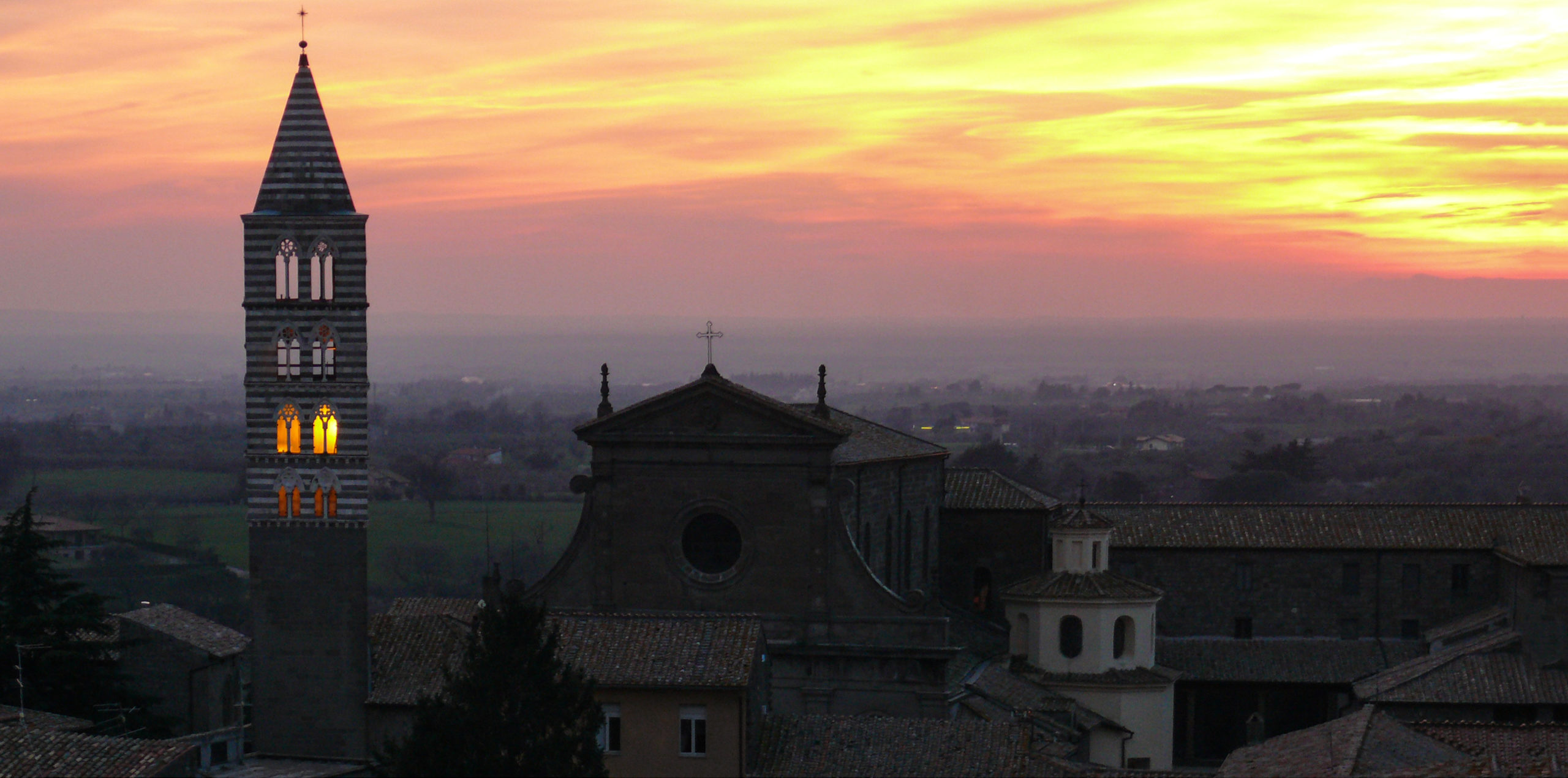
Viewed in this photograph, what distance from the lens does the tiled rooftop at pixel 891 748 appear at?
3138 cm

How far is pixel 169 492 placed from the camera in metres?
119

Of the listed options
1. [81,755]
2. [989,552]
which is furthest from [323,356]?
[989,552]

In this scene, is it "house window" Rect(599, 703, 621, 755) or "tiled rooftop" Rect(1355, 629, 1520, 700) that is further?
"tiled rooftop" Rect(1355, 629, 1520, 700)

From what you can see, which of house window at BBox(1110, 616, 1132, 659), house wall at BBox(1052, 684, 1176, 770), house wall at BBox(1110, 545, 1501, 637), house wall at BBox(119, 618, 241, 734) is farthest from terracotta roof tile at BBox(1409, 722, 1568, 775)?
house wall at BBox(119, 618, 241, 734)

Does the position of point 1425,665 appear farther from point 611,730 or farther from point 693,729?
point 611,730

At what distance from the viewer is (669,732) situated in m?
31.9

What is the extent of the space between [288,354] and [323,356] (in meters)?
0.59

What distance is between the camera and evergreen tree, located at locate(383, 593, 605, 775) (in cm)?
2695

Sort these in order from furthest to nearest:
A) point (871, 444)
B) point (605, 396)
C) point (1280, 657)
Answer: point (1280, 657) → point (871, 444) → point (605, 396)

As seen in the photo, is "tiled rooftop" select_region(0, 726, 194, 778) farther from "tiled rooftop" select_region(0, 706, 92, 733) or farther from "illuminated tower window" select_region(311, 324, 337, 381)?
"illuminated tower window" select_region(311, 324, 337, 381)

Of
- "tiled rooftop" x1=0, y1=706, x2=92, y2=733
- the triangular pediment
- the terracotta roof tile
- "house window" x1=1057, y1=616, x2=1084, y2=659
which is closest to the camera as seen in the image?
the terracotta roof tile

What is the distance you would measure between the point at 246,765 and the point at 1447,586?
26544mm

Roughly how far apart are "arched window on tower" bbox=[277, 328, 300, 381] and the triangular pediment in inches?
215

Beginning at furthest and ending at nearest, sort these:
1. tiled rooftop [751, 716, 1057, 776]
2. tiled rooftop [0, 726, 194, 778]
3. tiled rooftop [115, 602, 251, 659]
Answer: tiled rooftop [115, 602, 251, 659] → tiled rooftop [751, 716, 1057, 776] → tiled rooftop [0, 726, 194, 778]
